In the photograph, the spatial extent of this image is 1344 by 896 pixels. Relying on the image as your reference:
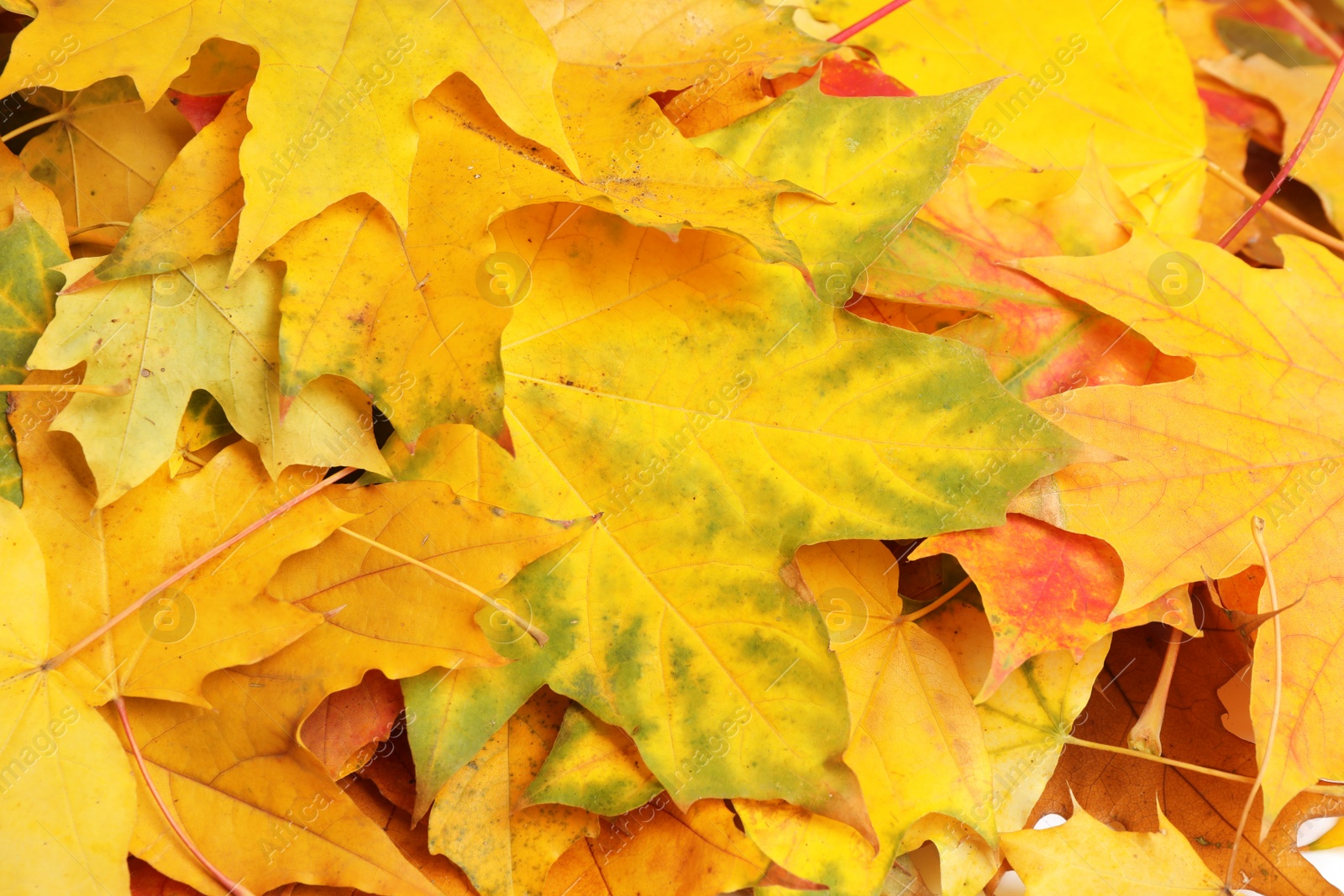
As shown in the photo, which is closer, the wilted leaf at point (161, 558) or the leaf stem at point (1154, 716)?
the wilted leaf at point (161, 558)

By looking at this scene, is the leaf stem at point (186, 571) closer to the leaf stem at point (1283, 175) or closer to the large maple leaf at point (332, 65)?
the large maple leaf at point (332, 65)

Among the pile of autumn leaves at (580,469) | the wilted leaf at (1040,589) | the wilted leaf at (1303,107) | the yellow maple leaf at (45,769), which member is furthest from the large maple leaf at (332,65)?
the wilted leaf at (1303,107)

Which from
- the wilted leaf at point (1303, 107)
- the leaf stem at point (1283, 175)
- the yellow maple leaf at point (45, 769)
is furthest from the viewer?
the wilted leaf at point (1303, 107)

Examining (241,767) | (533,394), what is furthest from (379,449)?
(241,767)

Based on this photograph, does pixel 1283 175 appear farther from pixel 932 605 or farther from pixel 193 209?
pixel 193 209

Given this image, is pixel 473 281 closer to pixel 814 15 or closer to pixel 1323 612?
pixel 814 15

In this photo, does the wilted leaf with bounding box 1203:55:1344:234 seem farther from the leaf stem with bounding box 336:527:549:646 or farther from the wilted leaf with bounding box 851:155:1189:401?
the leaf stem with bounding box 336:527:549:646

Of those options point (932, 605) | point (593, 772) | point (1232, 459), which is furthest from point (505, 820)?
point (1232, 459)

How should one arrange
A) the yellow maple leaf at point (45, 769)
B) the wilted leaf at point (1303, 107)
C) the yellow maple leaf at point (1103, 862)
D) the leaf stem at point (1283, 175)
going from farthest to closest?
the wilted leaf at point (1303, 107)
the leaf stem at point (1283, 175)
the yellow maple leaf at point (1103, 862)
the yellow maple leaf at point (45, 769)
